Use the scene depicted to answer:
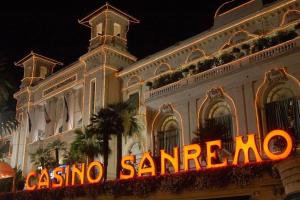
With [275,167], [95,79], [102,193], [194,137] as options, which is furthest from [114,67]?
[275,167]

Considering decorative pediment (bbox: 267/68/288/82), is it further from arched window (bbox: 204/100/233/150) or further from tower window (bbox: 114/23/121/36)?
tower window (bbox: 114/23/121/36)

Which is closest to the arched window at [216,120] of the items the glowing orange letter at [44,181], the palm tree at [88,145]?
the palm tree at [88,145]

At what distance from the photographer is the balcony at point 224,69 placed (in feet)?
95.0

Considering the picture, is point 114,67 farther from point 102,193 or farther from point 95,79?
point 102,193

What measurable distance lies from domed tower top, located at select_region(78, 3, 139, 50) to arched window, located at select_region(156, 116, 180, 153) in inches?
541

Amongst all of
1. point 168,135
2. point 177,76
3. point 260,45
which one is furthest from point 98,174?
point 260,45

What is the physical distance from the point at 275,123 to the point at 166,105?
32.6 feet

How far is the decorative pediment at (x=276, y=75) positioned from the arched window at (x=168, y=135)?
382 inches

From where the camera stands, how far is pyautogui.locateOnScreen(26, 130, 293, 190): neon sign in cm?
2405

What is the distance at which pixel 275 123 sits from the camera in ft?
97.5

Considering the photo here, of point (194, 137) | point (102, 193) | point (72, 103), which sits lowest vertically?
point (102, 193)

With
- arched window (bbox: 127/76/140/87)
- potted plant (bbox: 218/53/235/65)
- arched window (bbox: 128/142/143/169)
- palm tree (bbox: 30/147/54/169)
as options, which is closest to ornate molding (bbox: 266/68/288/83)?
potted plant (bbox: 218/53/235/65)

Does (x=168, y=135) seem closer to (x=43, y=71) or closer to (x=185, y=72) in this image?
(x=185, y=72)

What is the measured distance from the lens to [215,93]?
3297 cm
